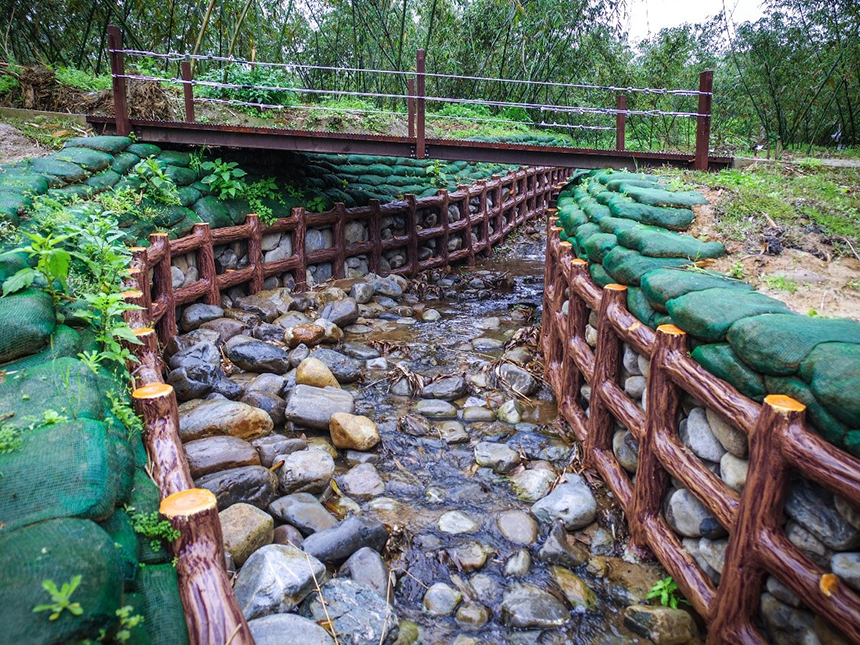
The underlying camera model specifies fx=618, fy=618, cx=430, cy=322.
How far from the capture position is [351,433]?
466 centimetres

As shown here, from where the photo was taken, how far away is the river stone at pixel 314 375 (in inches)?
216

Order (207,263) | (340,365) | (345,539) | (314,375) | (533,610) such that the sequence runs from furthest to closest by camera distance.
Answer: (207,263) → (340,365) → (314,375) → (345,539) → (533,610)

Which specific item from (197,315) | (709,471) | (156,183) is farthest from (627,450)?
(156,183)

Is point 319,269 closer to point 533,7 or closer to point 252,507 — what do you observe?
point 252,507

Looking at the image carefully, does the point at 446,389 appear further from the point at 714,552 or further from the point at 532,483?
the point at 714,552

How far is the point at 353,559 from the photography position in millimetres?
3355

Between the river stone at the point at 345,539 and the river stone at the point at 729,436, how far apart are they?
6.26 feet


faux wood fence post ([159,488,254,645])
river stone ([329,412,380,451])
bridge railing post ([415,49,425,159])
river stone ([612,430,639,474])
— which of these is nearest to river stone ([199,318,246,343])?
river stone ([329,412,380,451])

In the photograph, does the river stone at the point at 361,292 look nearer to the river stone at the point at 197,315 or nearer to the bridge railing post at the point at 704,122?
the river stone at the point at 197,315

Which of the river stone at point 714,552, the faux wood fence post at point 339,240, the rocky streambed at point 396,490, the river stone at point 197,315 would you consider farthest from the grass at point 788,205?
the river stone at point 197,315

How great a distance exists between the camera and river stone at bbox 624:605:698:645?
2.95m

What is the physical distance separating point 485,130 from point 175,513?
564 inches

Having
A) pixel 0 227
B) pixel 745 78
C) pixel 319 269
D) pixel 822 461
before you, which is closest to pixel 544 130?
pixel 745 78

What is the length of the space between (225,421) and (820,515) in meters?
3.62
